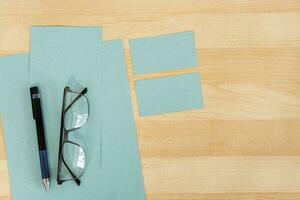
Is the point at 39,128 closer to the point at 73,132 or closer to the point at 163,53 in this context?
the point at 73,132

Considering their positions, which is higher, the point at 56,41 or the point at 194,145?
the point at 56,41

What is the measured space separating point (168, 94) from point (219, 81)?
0.10 metres

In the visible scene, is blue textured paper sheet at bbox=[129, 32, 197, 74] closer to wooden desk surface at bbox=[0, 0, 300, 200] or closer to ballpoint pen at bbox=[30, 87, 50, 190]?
wooden desk surface at bbox=[0, 0, 300, 200]

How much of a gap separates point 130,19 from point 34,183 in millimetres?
346

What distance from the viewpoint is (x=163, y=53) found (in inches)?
27.1

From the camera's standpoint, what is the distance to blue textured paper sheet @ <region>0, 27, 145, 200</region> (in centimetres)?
68

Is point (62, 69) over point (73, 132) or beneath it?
over

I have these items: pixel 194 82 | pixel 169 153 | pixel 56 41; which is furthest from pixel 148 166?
pixel 56 41

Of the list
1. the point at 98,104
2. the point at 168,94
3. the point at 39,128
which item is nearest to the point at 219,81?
the point at 168,94

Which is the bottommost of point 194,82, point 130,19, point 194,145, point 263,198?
point 263,198

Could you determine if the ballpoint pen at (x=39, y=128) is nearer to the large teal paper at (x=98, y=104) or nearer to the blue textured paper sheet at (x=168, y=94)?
the large teal paper at (x=98, y=104)

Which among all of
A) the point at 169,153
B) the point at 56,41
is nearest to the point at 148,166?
the point at 169,153

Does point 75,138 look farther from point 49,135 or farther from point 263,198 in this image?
point 263,198

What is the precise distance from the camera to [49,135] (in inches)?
27.0
